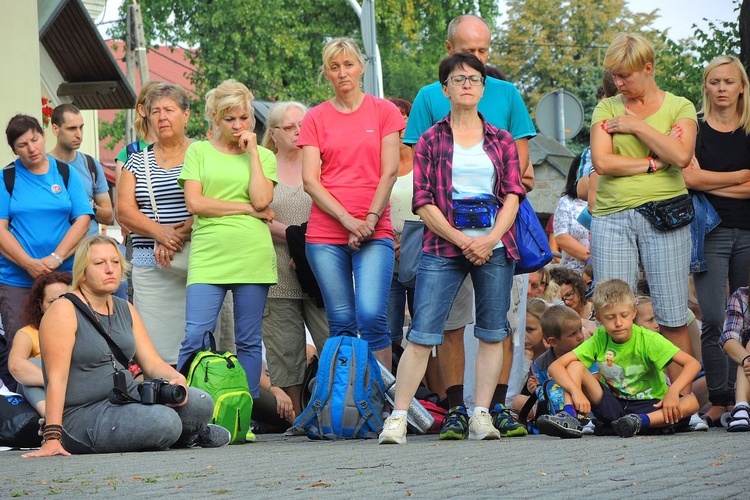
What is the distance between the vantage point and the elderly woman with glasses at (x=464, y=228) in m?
7.82

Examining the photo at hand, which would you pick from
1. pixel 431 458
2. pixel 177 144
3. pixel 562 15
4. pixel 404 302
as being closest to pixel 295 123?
pixel 177 144

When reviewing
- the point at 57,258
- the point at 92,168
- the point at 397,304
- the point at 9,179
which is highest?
the point at 92,168

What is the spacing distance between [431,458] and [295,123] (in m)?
3.84

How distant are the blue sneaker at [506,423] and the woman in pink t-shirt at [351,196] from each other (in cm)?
91

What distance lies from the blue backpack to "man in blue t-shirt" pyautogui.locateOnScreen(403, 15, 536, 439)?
0.47 meters

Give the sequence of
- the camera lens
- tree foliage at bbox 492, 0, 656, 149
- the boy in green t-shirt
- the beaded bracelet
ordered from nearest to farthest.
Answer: the beaded bracelet
the camera lens
the boy in green t-shirt
tree foliage at bbox 492, 0, 656, 149

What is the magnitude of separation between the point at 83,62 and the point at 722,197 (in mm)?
13927

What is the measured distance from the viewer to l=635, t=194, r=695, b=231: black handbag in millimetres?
8203

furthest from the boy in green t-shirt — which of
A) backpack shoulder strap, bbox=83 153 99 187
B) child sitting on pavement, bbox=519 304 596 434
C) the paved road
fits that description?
backpack shoulder strap, bbox=83 153 99 187

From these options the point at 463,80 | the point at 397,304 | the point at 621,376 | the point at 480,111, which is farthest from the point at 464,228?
the point at 397,304

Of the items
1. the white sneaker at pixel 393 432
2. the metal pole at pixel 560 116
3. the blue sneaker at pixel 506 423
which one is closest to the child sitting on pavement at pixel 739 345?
the blue sneaker at pixel 506 423

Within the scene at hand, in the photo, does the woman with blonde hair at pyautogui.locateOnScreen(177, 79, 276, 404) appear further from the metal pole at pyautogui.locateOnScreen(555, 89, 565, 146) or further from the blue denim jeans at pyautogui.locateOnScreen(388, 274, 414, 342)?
the metal pole at pyautogui.locateOnScreen(555, 89, 565, 146)

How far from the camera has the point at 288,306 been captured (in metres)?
9.56

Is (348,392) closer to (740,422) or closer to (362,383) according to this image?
(362,383)
